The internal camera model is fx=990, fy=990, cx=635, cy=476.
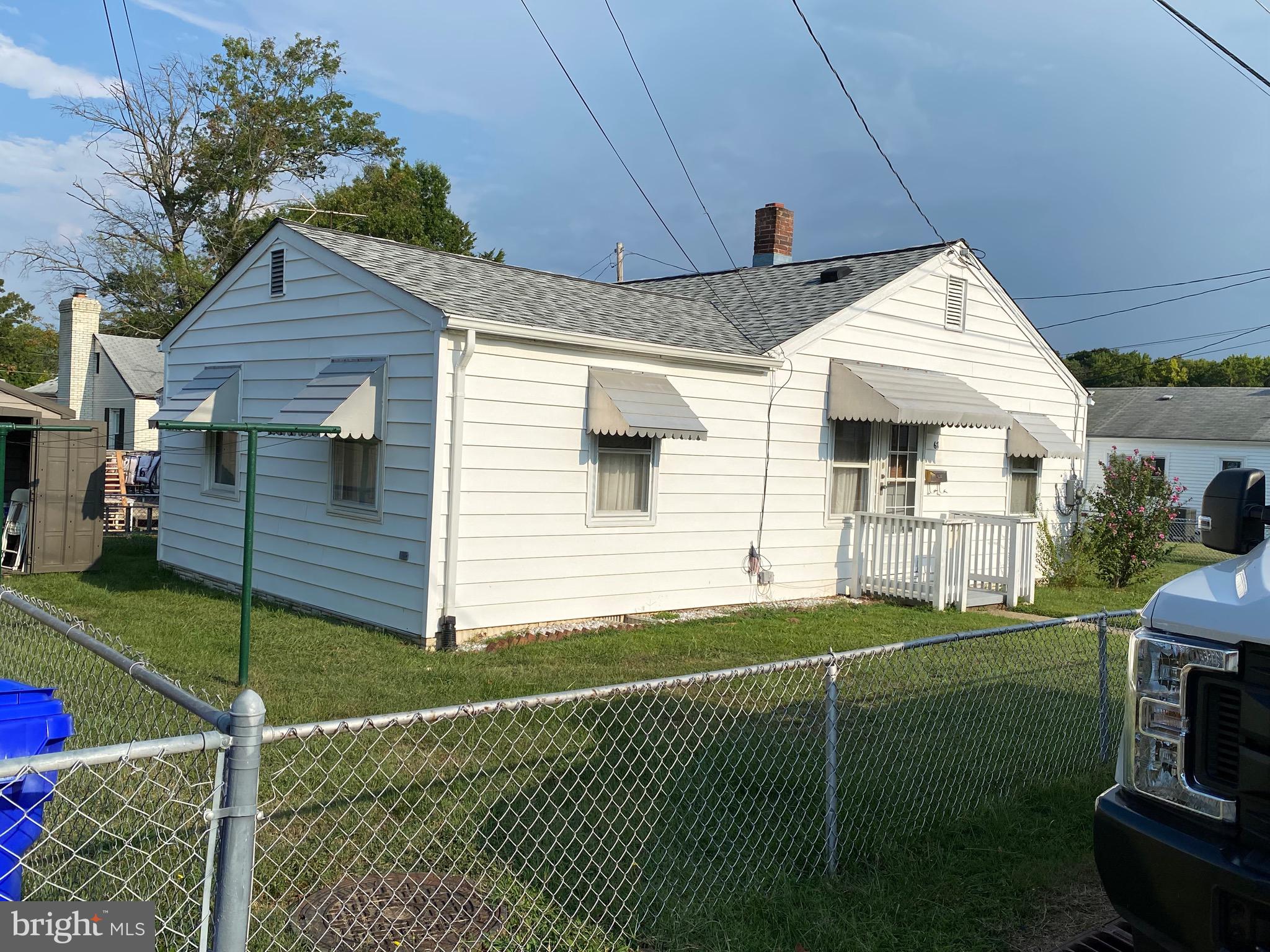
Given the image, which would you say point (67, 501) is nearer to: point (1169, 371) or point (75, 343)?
point (75, 343)

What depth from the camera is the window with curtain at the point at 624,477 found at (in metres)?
9.83

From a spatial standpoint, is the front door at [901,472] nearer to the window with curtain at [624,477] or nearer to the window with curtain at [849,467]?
the window with curtain at [849,467]

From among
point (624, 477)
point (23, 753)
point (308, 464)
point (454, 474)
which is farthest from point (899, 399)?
point (23, 753)

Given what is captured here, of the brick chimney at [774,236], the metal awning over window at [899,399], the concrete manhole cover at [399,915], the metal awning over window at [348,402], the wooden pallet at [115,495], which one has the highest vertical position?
the brick chimney at [774,236]

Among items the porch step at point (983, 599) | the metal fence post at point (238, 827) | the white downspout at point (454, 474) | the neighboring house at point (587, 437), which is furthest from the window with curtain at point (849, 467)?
the metal fence post at point (238, 827)

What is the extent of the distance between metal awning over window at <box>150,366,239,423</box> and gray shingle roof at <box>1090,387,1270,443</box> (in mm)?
30434

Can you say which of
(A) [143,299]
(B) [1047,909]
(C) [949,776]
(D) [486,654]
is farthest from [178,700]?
(A) [143,299]

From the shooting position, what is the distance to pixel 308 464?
402 inches

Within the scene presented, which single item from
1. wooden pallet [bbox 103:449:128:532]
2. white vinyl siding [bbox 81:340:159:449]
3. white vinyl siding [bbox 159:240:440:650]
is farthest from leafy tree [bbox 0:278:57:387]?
white vinyl siding [bbox 159:240:440:650]

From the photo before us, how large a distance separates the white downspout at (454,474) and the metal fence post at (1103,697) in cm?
514

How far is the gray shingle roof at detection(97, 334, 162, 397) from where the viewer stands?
30.4m

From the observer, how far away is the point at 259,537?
10914 millimetres

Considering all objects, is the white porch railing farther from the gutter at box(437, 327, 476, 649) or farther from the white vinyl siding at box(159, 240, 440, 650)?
the white vinyl siding at box(159, 240, 440, 650)

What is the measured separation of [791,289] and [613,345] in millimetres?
5113
